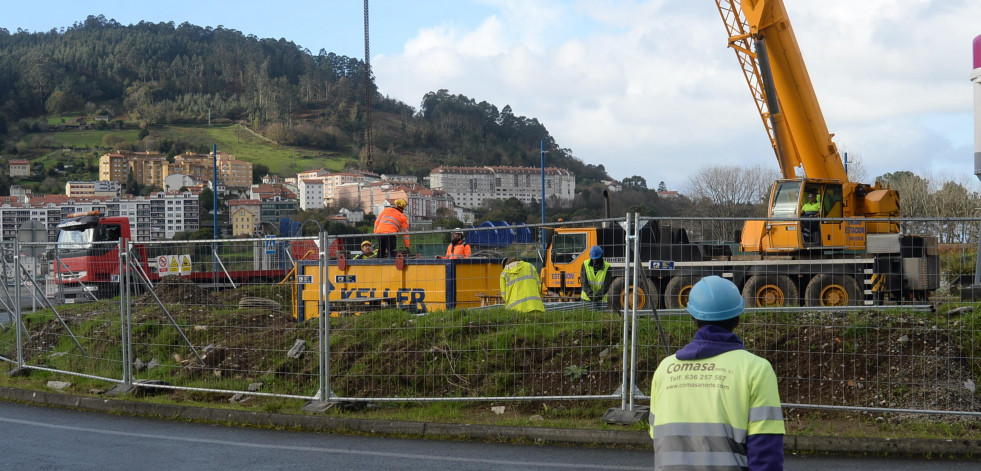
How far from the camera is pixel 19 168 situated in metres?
137

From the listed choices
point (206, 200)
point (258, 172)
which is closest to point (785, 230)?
point (206, 200)

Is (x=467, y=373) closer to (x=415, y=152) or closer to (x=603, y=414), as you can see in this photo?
(x=603, y=414)

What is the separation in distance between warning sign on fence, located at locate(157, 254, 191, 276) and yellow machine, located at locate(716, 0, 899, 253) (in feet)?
36.6

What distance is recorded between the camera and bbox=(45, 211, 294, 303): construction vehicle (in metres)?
10.3

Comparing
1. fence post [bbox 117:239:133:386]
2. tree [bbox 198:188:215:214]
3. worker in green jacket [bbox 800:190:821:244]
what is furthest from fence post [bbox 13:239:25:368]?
tree [bbox 198:188:215:214]

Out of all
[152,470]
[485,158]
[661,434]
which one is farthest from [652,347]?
[485,158]

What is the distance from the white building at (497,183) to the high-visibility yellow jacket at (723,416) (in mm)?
129383

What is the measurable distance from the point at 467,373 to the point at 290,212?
10957cm

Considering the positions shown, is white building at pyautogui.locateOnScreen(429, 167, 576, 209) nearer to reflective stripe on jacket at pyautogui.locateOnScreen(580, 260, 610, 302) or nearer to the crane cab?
the crane cab

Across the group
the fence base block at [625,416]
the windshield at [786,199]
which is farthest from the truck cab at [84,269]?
the windshield at [786,199]

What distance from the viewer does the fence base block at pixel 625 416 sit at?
25.4 ft

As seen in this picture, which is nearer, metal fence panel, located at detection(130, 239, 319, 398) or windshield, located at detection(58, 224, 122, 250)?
metal fence panel, located at detection(130, 239, 319, 398)

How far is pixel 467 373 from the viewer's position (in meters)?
9.07

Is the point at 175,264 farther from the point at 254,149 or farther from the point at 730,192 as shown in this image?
the point at 254,149
